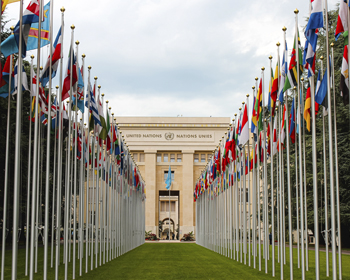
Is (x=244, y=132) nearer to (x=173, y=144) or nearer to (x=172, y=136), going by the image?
(x=173, y=144)

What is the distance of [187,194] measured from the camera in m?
77.5

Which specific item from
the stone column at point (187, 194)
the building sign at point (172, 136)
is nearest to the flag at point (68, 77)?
the stone column at point (187, 194)

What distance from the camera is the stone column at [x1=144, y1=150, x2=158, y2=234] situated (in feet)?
248

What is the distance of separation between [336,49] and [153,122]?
5160cm

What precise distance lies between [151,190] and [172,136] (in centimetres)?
972

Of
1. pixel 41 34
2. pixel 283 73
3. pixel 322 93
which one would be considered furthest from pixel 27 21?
pixel 322 93

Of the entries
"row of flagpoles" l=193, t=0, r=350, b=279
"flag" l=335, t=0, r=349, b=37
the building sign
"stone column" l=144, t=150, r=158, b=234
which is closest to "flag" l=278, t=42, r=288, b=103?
"row of flagpoles" l=193, t=0, r=350, b=279

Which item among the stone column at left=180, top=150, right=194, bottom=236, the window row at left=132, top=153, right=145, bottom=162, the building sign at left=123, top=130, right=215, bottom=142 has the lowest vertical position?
the stone column at left=180, top=150, right=194, bottom=236

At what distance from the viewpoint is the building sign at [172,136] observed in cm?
8006

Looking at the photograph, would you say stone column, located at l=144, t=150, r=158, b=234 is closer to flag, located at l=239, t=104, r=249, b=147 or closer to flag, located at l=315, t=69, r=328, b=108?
flag, located at l=239, t=104, r=249, b=147

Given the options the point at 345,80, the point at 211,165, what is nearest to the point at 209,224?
the point at 211,165

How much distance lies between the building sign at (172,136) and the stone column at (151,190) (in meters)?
2.54

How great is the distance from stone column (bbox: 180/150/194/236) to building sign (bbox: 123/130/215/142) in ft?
7.94

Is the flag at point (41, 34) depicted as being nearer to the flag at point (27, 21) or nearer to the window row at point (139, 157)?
the flag at point (27, 21)
